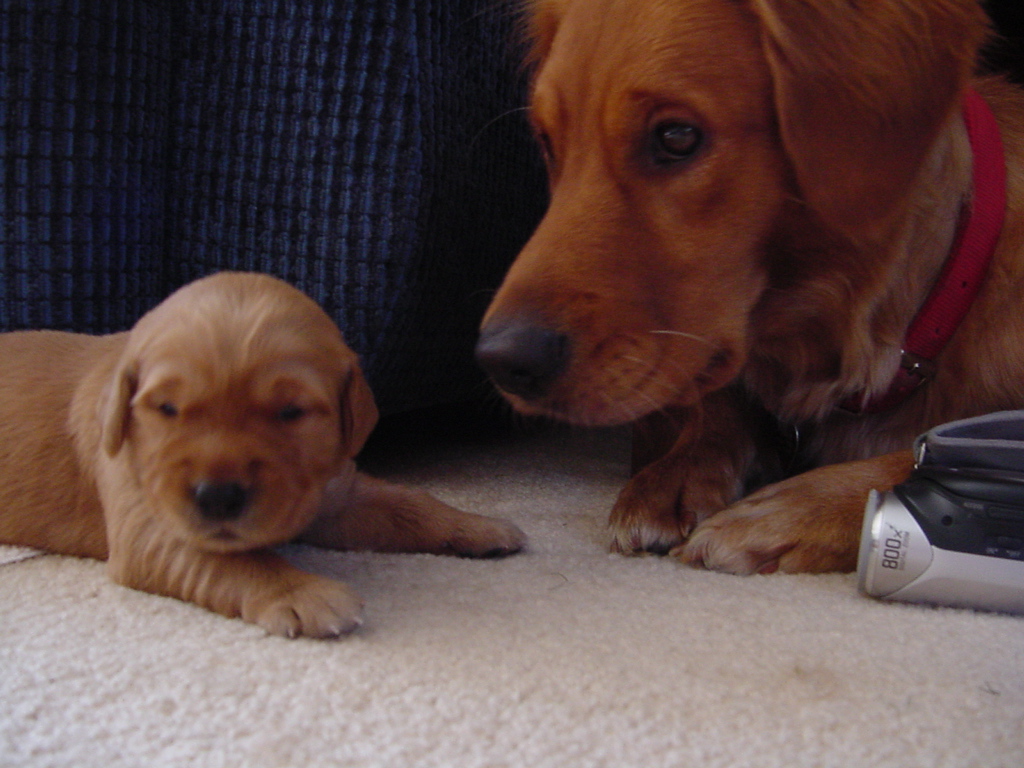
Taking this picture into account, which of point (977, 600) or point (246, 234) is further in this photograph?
point (246, 234)

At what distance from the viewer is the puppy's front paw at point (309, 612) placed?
3.58 feet

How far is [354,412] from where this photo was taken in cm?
131

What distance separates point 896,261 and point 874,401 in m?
0.25

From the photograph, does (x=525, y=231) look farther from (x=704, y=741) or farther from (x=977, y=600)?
(x=704, y=741)

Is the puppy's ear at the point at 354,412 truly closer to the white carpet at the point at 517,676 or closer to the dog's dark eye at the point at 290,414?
the dog's dark eye at the point at 290,414

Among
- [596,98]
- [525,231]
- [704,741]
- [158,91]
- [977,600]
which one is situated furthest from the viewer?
[525,231]

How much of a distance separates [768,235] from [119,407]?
975mm

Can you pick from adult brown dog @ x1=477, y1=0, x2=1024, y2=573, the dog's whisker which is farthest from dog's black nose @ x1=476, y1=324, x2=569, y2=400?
the dog's whisker

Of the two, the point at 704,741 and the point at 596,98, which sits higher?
the point at 596,98

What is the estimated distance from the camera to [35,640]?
3.51ft

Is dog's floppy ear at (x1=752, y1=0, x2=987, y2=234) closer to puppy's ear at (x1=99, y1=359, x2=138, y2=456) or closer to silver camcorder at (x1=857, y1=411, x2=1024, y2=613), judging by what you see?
silver camcorder at (x1=857, y1=411, x2=1024, y2=613)

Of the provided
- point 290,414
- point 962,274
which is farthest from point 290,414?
point 962,274

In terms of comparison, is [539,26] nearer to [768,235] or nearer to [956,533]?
[768,235]

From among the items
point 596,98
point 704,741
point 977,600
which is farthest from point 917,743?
point 596,98
